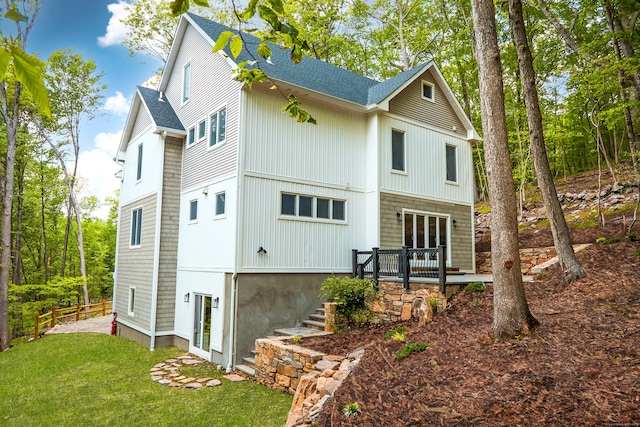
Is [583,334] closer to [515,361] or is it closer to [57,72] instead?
[515,361]

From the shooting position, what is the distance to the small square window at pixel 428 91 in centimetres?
1347

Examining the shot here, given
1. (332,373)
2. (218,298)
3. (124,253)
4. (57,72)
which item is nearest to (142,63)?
(57,72)

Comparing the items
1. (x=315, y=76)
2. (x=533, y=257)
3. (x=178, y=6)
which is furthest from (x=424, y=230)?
(x=178, y=6)

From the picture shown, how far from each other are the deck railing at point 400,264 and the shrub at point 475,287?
0.58m

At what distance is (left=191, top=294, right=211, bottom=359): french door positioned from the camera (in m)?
10.4

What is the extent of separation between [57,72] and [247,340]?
21.0 m

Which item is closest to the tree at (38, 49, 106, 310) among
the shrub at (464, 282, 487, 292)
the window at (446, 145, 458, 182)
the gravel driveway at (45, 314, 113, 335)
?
the gravel driveway at (45, 314, 113, 335)

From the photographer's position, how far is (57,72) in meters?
22.4

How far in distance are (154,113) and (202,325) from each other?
6823 millimetres

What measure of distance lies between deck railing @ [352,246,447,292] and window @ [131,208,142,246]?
7.39 m

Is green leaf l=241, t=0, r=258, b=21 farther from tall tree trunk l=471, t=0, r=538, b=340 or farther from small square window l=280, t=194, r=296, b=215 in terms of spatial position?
small square window l=280, t=194, r=296, b=215

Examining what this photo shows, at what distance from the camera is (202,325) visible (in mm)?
10695

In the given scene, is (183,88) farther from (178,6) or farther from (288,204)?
(178,6)

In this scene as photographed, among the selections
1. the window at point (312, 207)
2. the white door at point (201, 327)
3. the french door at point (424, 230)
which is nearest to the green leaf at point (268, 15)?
the window at point (312, 207)
